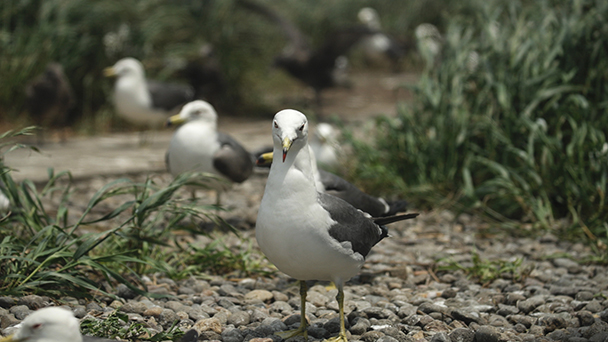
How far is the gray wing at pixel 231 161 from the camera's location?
4707mm

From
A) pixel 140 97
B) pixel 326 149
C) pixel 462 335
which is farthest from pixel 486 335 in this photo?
pixel 140 97

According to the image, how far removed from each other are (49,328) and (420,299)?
78.1 inches

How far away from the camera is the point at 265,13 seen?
31.5 feet

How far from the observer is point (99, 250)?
3643mm

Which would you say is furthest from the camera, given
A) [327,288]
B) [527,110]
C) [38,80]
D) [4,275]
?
[38,80]

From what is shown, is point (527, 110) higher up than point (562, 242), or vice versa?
point (527, 110)

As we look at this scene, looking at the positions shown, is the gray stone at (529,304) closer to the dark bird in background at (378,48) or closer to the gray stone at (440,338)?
the gray stone at (440,338)

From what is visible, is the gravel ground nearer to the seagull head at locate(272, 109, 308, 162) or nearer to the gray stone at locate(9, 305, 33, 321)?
the gray stone at locate(9, 305, 33, 321)

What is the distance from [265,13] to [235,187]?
4.35 meters

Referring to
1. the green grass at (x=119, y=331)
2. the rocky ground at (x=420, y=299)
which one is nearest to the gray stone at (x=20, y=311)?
the rocky ground at (x=420, y=299)

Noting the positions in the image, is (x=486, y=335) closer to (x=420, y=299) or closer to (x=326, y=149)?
(x=420, y=299)

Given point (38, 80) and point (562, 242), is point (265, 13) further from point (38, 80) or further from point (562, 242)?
point (562, 242)

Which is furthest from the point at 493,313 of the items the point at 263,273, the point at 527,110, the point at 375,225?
the point at 527,110

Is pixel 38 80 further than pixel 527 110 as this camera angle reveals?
Yes
